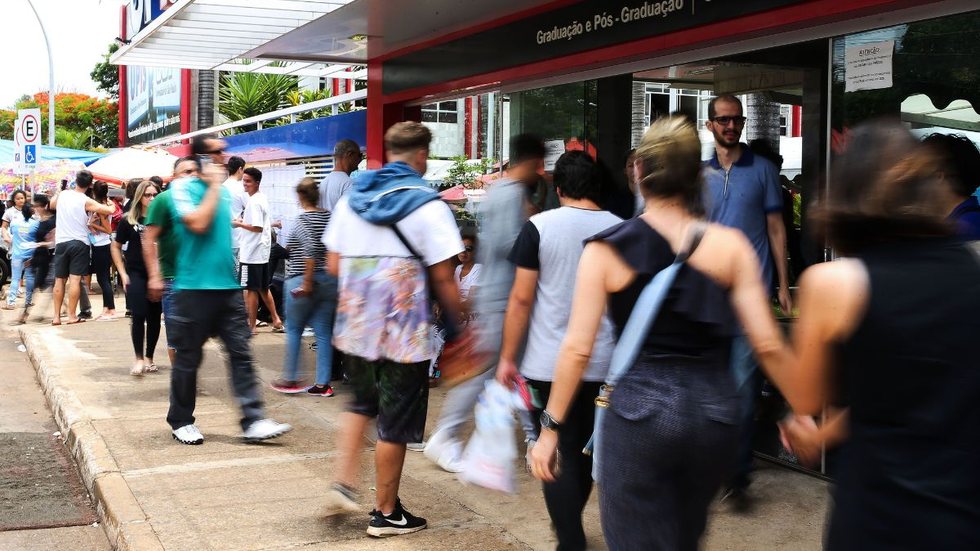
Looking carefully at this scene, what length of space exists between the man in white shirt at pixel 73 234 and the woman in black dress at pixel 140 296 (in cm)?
302

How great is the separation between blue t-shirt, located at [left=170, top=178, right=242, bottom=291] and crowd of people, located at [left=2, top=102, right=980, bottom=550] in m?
0.02

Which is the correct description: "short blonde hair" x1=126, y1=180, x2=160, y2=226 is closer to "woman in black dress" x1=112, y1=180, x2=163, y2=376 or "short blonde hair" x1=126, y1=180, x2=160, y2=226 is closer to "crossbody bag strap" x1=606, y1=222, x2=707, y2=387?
"woman in black dress" x1=112, y1=180, x2=163, y2=376

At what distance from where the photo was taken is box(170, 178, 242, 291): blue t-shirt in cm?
654

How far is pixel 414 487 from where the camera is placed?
584 cm

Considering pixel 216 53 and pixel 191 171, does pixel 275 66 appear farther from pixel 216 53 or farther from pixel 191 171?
pixel 191 171

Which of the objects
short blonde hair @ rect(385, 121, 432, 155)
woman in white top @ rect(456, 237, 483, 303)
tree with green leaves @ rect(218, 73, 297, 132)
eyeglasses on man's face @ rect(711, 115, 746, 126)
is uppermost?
tree with green leaves @ rect(218, 73, 297, 132)

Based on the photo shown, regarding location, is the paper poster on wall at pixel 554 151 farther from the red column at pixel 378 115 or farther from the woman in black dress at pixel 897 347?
the woman in black dress at pixel 897 347

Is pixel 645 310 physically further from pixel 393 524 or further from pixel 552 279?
pixel 393 524

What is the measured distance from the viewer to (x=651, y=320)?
2.79 m

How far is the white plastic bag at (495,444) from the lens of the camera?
414cm

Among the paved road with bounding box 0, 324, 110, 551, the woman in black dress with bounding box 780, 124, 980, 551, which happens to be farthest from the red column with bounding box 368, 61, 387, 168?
the woman in black dress with bounding box 780, 124, 980, 551

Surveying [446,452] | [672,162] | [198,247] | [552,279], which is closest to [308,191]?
[198,247]

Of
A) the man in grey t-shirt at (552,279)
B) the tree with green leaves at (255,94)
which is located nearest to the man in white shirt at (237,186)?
the man in grey t-shirt at (552,279)

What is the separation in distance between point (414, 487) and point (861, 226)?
13.1 feet
